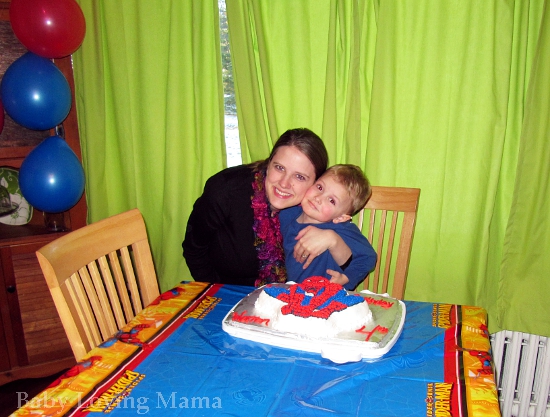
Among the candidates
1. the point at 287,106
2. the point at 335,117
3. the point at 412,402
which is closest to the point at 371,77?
the point at 335,117

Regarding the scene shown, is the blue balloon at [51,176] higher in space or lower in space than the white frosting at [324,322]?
higher

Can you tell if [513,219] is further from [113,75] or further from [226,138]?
[113,75]

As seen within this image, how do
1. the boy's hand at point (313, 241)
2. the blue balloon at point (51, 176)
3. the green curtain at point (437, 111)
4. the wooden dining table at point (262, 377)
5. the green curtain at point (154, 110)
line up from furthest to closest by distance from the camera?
the green curtain at point (154, 110) < the blue balloon at point (51, 176) < the green curtain at point (437, 111) < the boy's hand at point (313, 241) < the wooden dining table at point (262, 377)

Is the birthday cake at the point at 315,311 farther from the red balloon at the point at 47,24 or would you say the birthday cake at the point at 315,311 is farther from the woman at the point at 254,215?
the red balloon at the point at 47,24

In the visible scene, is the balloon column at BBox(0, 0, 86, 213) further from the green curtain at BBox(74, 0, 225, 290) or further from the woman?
the woman

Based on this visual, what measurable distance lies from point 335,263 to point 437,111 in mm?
833

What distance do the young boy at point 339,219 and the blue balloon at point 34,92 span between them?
4.19ft

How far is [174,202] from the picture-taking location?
230 centimetres

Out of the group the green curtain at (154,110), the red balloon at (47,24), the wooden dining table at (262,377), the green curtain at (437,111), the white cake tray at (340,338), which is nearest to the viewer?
the wooden dining table at (262,377)

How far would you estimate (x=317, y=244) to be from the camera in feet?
4.94

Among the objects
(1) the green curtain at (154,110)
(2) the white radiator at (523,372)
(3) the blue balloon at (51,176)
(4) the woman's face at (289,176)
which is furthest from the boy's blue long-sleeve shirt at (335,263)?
(3) the blue balloon at (51,176)

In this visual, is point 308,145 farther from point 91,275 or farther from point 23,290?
point 23,290

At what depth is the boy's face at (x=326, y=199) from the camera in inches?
61.4

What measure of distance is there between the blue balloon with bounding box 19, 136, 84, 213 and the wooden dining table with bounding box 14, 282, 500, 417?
43.4 inches
